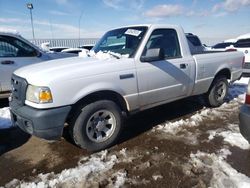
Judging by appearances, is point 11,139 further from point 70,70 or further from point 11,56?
point 11,56

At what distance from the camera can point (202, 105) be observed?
20.7 feet

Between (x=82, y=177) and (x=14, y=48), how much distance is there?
4419 mm

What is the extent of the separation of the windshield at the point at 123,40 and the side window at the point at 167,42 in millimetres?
242

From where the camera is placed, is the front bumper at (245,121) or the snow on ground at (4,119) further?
the snow on ground at (4,119)

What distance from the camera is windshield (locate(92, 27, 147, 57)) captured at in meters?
4.30

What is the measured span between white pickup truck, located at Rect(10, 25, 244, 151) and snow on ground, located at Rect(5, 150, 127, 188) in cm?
42

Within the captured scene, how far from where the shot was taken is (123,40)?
4.62 m

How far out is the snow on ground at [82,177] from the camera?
309 centimetres

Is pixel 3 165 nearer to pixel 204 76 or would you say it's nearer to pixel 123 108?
pixel 123 108

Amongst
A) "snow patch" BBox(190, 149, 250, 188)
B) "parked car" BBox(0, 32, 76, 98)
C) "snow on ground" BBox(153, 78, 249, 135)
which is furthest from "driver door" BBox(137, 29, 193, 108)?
"parked car" BBox(0, 32, 76, 98)

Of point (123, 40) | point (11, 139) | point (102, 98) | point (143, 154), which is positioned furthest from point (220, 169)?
point (11, 139)

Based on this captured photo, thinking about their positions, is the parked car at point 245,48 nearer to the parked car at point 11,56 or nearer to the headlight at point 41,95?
the parked car at point 11,56

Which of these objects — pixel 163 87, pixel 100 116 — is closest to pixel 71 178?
pixel 100 116

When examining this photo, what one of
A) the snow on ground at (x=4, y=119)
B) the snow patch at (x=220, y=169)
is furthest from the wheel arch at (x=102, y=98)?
the snow on ground at (x=4, y=119)
